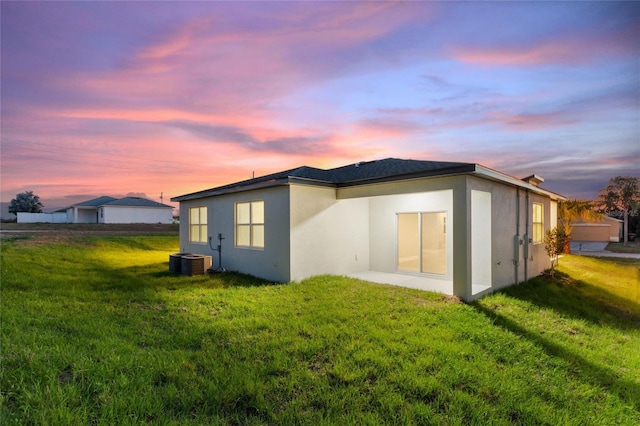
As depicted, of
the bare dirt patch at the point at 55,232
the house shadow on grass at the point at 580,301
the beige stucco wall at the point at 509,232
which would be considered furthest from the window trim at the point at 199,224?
the house shadow on grass at the point at 580,301

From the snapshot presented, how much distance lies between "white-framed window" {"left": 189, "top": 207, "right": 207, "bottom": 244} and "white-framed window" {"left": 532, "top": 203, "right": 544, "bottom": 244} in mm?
12029

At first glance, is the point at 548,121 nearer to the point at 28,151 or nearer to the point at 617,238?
the point at 28,151

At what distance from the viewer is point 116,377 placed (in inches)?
132

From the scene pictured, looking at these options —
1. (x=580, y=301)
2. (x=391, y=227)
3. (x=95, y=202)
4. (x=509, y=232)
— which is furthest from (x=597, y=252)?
(x=95, y=202)

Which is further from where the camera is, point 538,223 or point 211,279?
point 538,223

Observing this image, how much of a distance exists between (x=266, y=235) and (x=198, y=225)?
499 cm

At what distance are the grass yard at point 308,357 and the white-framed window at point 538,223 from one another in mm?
3342

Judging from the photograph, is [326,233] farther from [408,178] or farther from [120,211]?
[120,211]

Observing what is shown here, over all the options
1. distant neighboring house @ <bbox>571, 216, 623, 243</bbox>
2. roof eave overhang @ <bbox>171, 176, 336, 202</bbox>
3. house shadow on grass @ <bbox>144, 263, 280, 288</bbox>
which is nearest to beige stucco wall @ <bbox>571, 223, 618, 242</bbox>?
distant neighboring house @ <bbox>571, 216, 623, 243</bbox>

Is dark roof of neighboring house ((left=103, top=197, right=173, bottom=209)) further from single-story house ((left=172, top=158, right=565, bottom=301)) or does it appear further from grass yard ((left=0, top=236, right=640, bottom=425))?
grass yard ((left=0, top=236, right=640, bottom=425))

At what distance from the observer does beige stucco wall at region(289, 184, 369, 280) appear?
339 inches

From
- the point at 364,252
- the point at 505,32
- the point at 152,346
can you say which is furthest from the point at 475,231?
the point at 152,346

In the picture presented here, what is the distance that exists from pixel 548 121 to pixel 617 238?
92.5 ft

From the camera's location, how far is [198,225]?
12.8m
